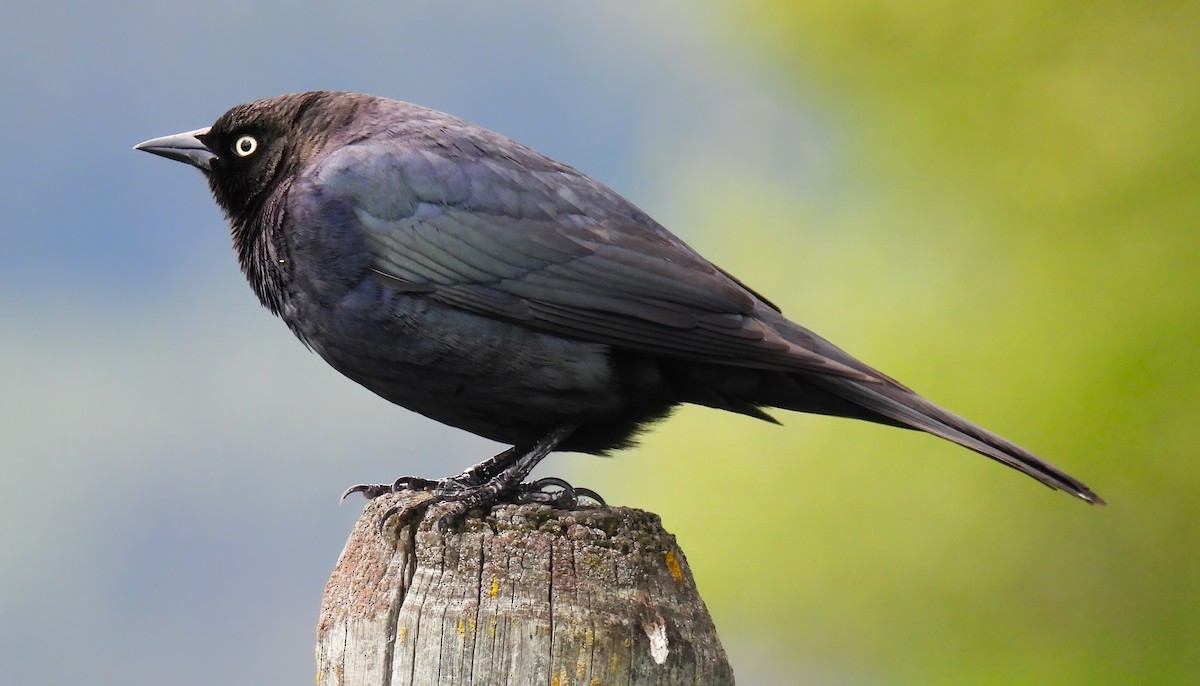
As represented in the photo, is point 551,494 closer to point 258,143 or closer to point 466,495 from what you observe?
point 466,495

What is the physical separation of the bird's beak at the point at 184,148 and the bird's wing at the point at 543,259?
0.82 meters

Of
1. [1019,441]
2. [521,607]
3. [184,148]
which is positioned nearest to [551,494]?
[521,607]

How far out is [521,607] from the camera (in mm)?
2898

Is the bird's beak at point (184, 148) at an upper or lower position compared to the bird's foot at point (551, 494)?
upper

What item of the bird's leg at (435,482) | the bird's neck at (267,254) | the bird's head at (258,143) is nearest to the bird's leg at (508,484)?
the bird's leg at (435,482)

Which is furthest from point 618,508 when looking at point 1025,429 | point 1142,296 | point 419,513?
point 1142,296

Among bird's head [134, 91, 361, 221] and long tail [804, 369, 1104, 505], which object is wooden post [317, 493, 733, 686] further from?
bird's head [134, 91, 361, 221]

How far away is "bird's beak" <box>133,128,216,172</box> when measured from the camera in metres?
4.68

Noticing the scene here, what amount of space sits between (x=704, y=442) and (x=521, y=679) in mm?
4724

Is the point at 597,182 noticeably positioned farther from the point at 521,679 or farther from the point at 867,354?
the point at 867,354

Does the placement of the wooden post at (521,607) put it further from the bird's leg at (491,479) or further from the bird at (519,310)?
the bird at (519,310)

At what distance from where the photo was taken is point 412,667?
2.90 metres

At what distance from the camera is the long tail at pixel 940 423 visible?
3.52m

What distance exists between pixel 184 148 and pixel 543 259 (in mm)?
1661
